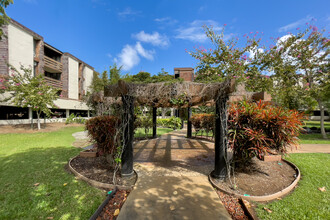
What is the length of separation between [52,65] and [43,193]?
20189 millimetres

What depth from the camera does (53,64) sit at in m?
17.7

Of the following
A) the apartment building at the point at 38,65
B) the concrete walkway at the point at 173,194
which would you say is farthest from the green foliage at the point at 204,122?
the apartment building at the point at 38,65

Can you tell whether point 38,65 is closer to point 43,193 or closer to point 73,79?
point 73,79

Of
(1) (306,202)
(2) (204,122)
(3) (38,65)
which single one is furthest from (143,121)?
(3) (38,65)

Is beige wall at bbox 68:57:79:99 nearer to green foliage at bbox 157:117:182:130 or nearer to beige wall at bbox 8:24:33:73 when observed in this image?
beige wall at bbox 8:24:33:73

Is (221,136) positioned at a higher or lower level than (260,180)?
higher

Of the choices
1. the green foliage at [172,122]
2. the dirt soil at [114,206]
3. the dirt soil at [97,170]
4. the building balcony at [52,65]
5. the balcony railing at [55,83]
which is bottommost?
the dirt soil at [114,206]

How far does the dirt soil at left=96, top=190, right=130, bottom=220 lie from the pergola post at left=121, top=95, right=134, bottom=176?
1.89 feet

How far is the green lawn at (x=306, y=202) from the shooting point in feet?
7.50

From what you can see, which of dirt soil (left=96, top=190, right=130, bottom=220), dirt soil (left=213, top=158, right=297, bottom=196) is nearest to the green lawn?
dirt soil (left=213, top=158, right=297, bottom=196)

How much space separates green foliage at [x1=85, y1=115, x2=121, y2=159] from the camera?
11.8ft

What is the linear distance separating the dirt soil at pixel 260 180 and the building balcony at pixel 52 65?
21.9 m

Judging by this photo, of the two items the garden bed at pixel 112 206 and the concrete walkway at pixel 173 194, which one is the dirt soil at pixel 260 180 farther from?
A: the garden bed at pixel 112 206

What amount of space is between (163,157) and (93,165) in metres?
2.38
